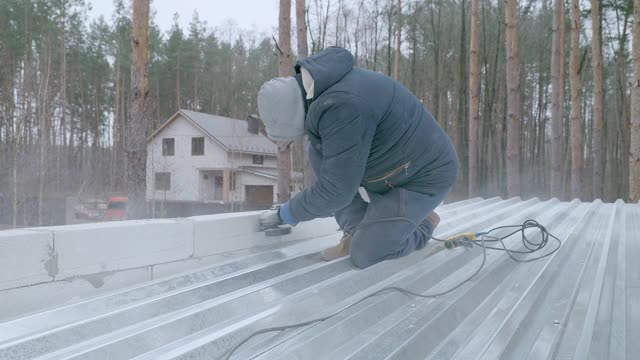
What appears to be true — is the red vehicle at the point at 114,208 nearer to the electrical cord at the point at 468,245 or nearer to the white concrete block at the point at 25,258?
the white concrete block at the point at 25,258

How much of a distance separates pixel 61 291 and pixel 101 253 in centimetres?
21

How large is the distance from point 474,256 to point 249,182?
18.9 m

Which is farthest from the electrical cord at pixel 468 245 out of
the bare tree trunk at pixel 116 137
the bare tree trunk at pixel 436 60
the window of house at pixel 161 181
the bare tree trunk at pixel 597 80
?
the bare tree trunk at pixel 116 137

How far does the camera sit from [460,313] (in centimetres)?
146

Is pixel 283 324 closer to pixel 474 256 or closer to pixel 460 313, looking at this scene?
pixel 460 313

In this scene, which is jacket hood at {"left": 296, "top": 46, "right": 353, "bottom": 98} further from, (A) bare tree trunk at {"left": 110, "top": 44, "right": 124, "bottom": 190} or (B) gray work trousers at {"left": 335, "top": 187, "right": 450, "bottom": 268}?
(A) bare tree trunk at {"left": 110, "top": 44, "right": 124, "bottom": 190}

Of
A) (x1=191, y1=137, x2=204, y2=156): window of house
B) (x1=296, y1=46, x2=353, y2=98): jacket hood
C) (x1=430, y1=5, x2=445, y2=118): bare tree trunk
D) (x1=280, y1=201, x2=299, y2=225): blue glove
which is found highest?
(x1=430, y1=5, x2=445, y2=118): bare tree trunk

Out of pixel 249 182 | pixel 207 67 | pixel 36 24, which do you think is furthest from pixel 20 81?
pixel 249 182

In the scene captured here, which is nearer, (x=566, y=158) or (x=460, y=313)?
(x=460, y=313)

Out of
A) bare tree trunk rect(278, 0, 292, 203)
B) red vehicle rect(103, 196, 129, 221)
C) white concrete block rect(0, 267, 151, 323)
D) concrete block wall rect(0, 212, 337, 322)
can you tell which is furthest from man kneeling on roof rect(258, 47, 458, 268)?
red vehicle rect(103, 196, 129, 221)

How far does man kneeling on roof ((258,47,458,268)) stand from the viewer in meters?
1.70

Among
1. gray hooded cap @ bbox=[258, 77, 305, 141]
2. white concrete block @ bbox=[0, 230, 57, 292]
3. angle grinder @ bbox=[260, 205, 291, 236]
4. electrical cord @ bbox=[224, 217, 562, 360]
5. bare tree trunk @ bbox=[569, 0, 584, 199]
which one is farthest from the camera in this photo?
bare tree trunk @ bbox=[569, 0, 584, 199]

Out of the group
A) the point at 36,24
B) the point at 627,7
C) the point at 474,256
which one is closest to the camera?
the point at 474,256

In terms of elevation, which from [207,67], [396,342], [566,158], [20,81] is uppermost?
[207,67]
